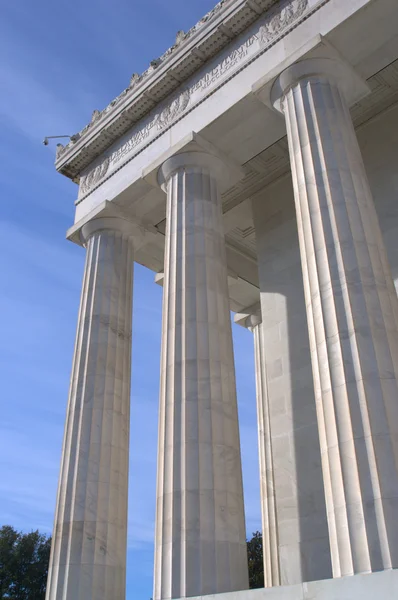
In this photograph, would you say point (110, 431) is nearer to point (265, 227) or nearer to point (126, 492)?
point (126, 492)

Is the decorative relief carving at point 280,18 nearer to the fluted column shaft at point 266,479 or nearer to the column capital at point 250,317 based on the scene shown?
the fluted column shaft at point 266,479

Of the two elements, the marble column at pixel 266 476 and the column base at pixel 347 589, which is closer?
the column base at pixel 347 589

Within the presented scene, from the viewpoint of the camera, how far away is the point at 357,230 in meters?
28.4

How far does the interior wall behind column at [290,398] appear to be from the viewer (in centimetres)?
3359

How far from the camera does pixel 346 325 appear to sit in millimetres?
25938

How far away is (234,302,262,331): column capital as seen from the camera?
192 feet

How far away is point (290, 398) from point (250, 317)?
21.8 meters

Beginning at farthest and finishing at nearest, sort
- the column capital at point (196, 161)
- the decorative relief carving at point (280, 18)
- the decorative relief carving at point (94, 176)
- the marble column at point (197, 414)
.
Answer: the decorative relief carving at point (94, 176) → the column capital at point (196, 161) → the decorative relief carving at point (280, 18) → the marble column at point (197, 414)

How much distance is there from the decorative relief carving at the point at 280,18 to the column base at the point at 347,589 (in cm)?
3031

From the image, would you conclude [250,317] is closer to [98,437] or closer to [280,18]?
[98,437]

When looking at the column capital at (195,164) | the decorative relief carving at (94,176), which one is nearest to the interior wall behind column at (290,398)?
the column capital at (195,164)

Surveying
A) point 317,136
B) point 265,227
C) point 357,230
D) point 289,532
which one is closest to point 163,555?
point 289,532

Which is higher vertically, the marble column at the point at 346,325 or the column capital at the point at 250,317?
the column capital at the point at 250,317

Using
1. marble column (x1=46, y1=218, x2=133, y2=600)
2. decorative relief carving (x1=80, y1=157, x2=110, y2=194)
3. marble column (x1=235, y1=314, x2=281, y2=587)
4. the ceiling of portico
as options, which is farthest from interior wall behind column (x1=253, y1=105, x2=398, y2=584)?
decorative relief carving (x1=80, y1=157, x2=110, y2=194)
